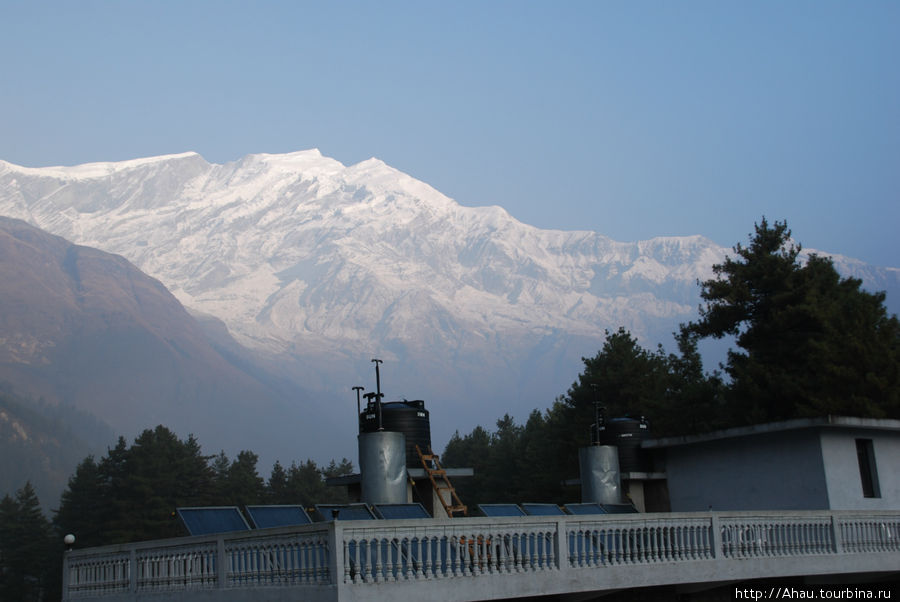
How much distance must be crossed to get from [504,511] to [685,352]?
1526 inches

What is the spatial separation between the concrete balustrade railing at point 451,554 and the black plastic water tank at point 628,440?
796 centimetres

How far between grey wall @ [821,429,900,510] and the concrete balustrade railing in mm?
3346

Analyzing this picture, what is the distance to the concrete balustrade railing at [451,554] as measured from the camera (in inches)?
460

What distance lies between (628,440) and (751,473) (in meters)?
3.96

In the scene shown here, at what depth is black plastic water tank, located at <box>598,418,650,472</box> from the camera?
25331 millimetres

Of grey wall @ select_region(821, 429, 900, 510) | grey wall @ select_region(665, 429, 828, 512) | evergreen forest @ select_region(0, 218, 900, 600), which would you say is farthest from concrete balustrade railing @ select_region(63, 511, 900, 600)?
grey wall @ select_region(665, 429, 828, 512)

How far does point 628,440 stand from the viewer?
2569cm

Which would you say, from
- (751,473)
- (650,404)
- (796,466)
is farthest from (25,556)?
(796,466)

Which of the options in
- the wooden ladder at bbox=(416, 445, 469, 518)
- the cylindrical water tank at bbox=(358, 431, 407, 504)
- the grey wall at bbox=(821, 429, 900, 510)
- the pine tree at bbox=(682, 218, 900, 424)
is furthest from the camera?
the pine tree at bbox=(682, 218, 900, 424)

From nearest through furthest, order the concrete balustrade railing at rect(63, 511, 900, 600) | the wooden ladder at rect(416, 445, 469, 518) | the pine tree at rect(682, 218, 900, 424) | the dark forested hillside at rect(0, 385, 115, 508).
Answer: the concrete balustrade railing at rect(63, 511, 900, 600)
the wooden ladder at rect(416, 445, 469, 518)
the pine tree at rect(682, 218, 900, 424)
the dark forested hillside at rect(0, 385, 115, 508)

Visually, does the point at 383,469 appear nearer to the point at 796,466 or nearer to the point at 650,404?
the point at 796,466

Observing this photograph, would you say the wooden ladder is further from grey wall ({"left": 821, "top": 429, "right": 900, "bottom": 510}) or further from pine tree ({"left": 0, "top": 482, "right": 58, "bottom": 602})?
pine tree ({"left": 0, "top": 482, "right": 58, "bottom": 602})

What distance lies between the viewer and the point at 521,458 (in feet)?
261

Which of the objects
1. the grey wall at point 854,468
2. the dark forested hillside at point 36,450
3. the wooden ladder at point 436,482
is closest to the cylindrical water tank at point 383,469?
the wooden ladder at point 436,482
